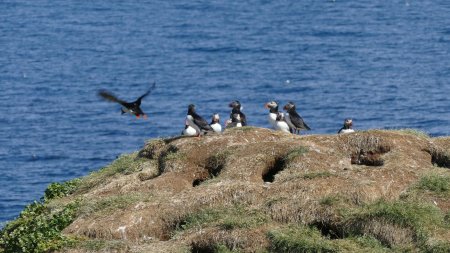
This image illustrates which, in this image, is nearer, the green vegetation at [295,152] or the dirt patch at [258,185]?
the dirt patch at [258,185]

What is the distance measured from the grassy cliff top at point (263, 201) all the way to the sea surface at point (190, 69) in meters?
27.4

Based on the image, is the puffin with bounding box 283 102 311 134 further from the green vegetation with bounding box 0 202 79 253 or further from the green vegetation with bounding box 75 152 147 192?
the green vegetation with bounding box 0 202 79 253

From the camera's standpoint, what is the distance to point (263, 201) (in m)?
29.0

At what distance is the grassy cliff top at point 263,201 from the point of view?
27.4m

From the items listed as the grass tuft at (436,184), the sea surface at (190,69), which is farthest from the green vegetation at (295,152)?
the sea surface at (190,69)

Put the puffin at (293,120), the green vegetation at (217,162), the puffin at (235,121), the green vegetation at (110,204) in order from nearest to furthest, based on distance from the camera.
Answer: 1. the green vegetation at (110,204)
2. the green vegetation at (217,162)
3. the puffin at (235,121)
4. the puffin at (293,120)

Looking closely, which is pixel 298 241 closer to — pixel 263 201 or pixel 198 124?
pixel 263 201

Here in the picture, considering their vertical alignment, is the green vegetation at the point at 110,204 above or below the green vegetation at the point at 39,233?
above

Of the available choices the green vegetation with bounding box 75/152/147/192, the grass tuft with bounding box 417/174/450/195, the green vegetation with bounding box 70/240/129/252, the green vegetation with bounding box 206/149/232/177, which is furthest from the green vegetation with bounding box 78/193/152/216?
the grass tuft with bounding box 417/174/450/195

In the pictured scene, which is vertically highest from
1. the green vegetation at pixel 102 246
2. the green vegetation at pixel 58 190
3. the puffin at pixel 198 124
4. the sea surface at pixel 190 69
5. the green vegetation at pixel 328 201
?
the puffin at pixel 198 124

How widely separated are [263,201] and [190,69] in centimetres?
7205

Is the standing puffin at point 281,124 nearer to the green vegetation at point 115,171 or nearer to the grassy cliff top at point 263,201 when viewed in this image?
the grassy cliff top at point 263,201

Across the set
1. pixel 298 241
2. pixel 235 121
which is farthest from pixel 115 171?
pixel 298 241

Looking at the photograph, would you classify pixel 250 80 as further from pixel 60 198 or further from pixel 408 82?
pixel 60 198
